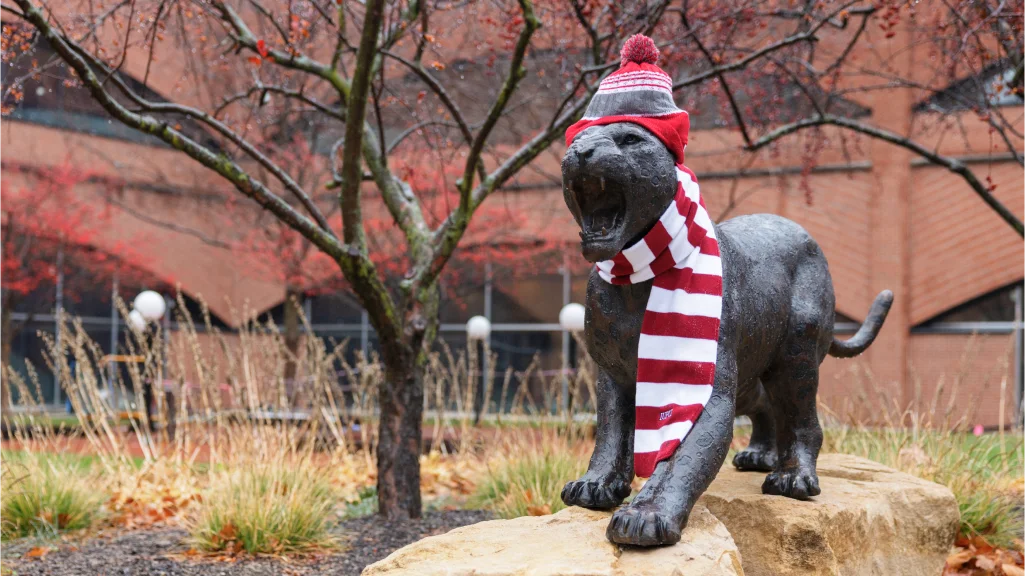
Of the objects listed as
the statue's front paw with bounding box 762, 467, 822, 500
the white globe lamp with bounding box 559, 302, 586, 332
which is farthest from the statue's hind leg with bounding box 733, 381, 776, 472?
the white globe lamp with bounding box 559, 302, 586, 332

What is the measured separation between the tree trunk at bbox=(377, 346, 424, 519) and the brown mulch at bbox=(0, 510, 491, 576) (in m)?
0.14

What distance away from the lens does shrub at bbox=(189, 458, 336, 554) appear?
4527 mm

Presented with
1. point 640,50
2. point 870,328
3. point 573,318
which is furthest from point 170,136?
point 573,318

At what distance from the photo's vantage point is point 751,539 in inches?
114

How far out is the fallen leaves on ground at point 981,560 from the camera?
392 cm

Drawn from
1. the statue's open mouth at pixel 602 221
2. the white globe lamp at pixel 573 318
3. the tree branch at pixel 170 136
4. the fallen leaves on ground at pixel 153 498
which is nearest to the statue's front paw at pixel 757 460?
the statue's open mouth at pixel 602 221

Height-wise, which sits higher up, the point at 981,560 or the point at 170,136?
the point at 170,136

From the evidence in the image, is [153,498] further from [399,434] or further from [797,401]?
[797,401]

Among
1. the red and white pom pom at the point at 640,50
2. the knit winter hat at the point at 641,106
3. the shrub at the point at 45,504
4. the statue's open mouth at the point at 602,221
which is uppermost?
the red and white pom pom at the point at 640,50

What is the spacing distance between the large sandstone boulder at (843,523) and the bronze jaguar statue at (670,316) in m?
0.16

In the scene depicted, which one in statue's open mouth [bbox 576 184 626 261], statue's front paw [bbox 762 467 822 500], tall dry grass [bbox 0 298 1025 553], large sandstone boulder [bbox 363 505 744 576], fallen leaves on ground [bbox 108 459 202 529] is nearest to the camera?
large sandstone boulder [bbox 363 505 744 576]

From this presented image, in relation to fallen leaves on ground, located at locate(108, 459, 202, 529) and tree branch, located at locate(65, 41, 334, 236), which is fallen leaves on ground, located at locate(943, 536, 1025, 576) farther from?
fallen leaves on ground, located at locate(108, 459, 202, 529)

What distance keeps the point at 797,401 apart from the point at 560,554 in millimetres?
1328

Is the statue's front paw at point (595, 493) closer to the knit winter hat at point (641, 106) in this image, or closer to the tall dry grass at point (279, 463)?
the knit winter hat at point (641, 106)
